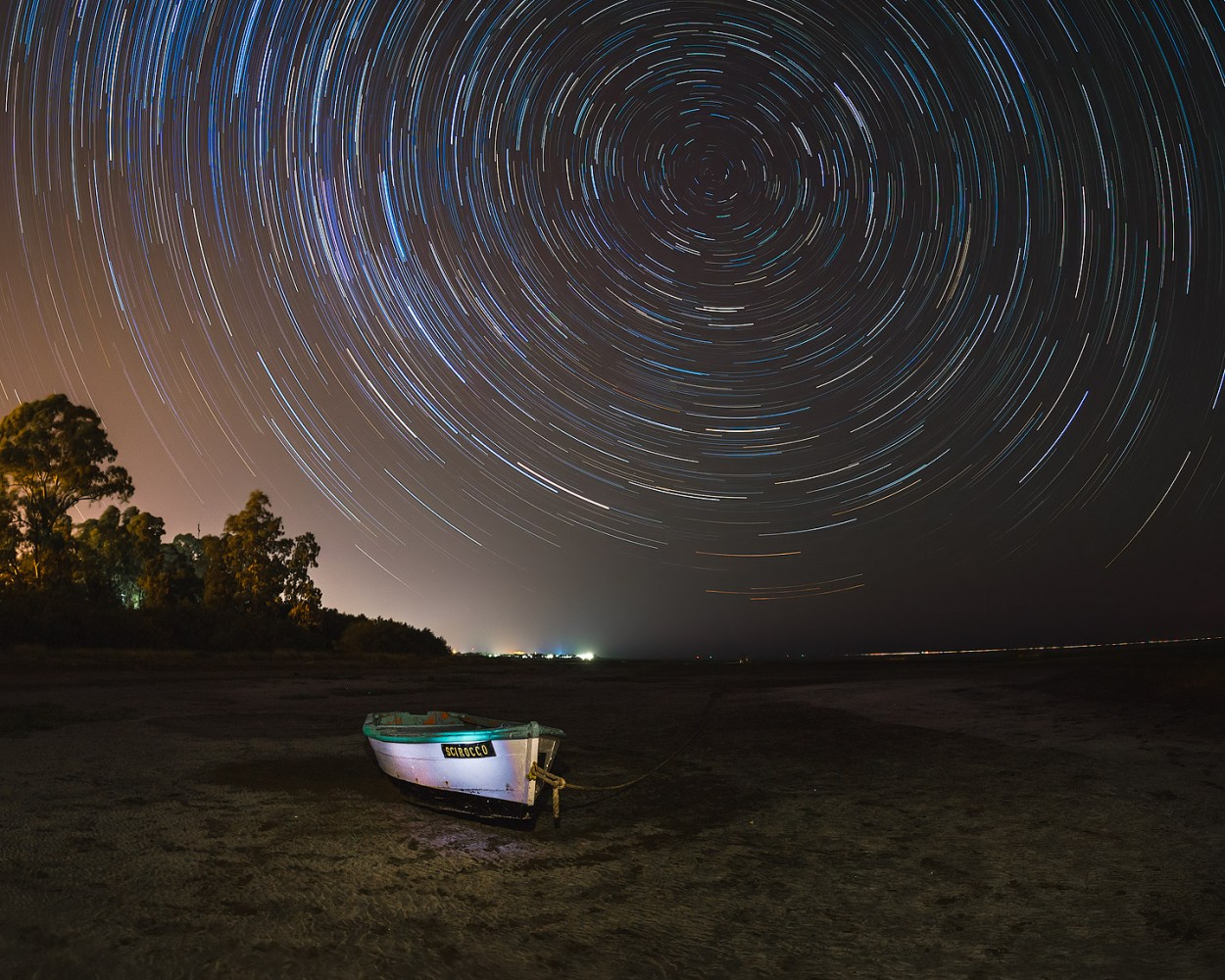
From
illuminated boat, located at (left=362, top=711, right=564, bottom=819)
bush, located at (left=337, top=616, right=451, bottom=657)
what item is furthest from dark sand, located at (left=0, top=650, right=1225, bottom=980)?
bush, located at (left=337, top=616, right=451, bottom=657)

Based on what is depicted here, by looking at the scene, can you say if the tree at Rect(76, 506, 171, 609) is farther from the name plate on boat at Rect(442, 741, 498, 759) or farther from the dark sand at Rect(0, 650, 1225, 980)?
the name plate on boat at Rect(442, 741, 498, 759)

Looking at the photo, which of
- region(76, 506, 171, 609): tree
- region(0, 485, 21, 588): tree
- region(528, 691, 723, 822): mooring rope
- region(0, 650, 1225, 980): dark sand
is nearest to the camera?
region(0, 650, 1225, 980): dark sand

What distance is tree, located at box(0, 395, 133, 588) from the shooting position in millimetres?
42938

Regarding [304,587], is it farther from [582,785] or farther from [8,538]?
[582,785]

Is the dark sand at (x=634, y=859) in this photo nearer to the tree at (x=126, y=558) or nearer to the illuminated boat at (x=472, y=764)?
the illuminated boat at (x=472, y=764)

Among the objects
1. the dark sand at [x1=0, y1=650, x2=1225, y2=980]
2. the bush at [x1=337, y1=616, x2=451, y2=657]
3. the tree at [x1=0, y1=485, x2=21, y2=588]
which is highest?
the tree at [x1=0, y1=485, x2=21, y2=588]

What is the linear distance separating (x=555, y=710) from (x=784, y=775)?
1302 cm

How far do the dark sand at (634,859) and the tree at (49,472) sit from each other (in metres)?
27.0

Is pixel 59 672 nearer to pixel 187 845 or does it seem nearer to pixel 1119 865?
pixel 187 845

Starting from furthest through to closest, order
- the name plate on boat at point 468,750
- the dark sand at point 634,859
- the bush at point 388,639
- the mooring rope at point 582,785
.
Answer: the bush at point 388,639 < the name plate on boat at point 468,750 < the mooring rope at point 582,785 < the dark sand at point 634,859

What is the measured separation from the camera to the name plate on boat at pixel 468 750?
11.6 metres

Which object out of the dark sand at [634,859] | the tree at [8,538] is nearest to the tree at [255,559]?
the tree at [8,538]

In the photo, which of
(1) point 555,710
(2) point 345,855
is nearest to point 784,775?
(2) point 345,855

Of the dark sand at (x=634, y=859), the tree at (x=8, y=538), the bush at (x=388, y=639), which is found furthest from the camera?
the bush at (x=388, y=639)
